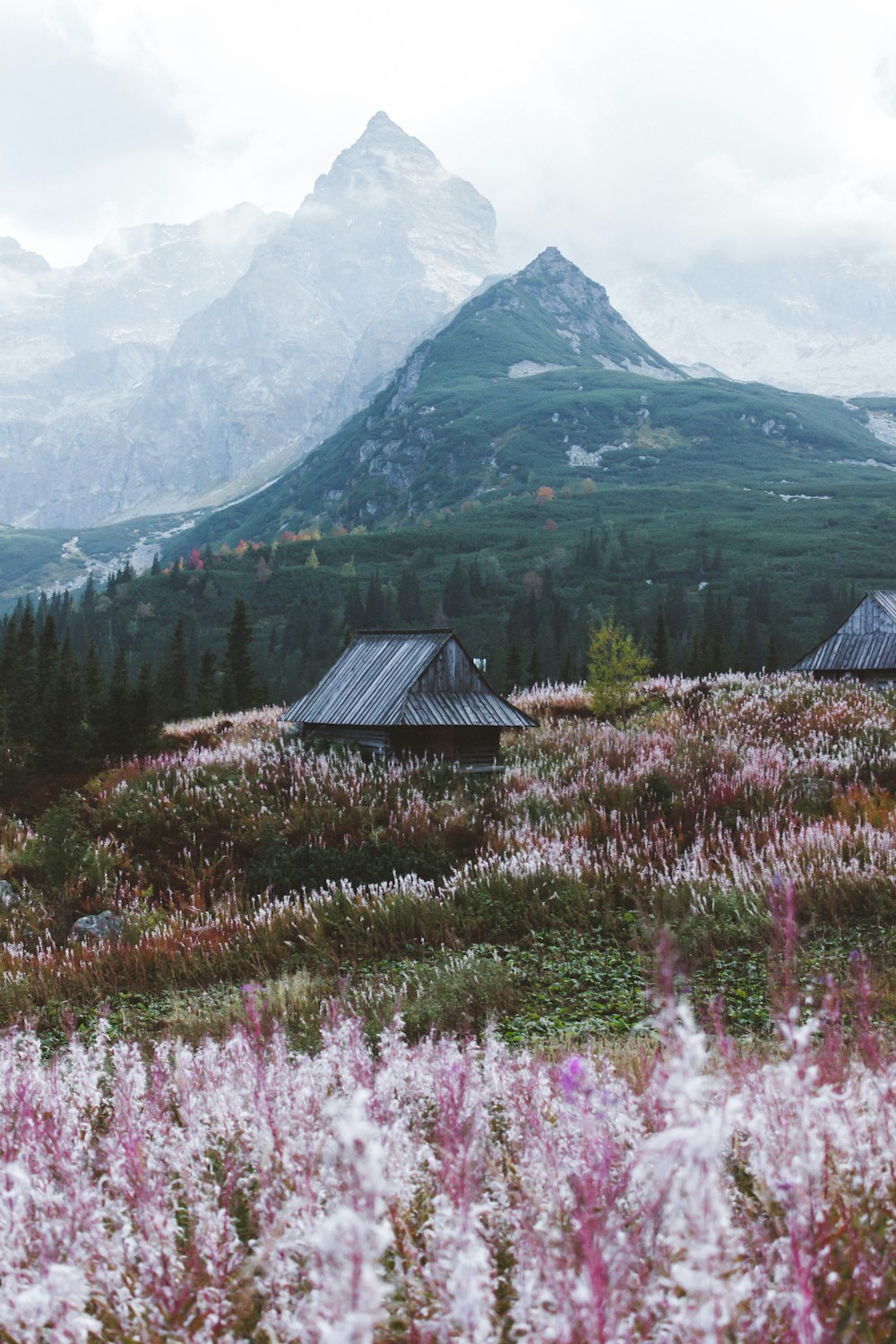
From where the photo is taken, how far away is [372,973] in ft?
30.3

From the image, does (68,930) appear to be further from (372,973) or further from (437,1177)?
(437,1177)

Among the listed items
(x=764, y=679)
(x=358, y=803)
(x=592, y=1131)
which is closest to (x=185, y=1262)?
(x=592, y=1131)

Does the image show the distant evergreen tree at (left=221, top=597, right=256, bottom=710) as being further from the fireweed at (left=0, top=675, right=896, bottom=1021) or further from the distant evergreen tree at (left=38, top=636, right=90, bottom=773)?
the fireweed at (left=0, top=675, right=896, bottom=1021)

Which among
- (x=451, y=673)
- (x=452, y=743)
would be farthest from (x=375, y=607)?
(x=452, y=743)

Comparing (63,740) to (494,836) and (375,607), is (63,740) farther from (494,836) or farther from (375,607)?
(375,607)

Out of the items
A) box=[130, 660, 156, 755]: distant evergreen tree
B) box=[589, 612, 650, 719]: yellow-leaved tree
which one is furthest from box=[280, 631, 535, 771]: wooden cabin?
box=[589, 612, 650, 719]: yellow-leaved tree

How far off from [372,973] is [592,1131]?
6.55 m

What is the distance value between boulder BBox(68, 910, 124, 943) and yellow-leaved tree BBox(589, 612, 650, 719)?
15216 mm

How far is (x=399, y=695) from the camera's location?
65.5ft

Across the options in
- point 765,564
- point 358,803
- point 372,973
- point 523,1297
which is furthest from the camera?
point 765,564

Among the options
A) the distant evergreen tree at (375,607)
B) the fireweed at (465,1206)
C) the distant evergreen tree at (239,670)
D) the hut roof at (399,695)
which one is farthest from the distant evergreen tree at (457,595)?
the fireweed at (465,1206)

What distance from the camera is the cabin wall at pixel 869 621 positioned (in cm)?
2747

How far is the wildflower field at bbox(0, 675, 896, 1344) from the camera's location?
2441 mm

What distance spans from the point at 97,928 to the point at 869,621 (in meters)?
24.2
